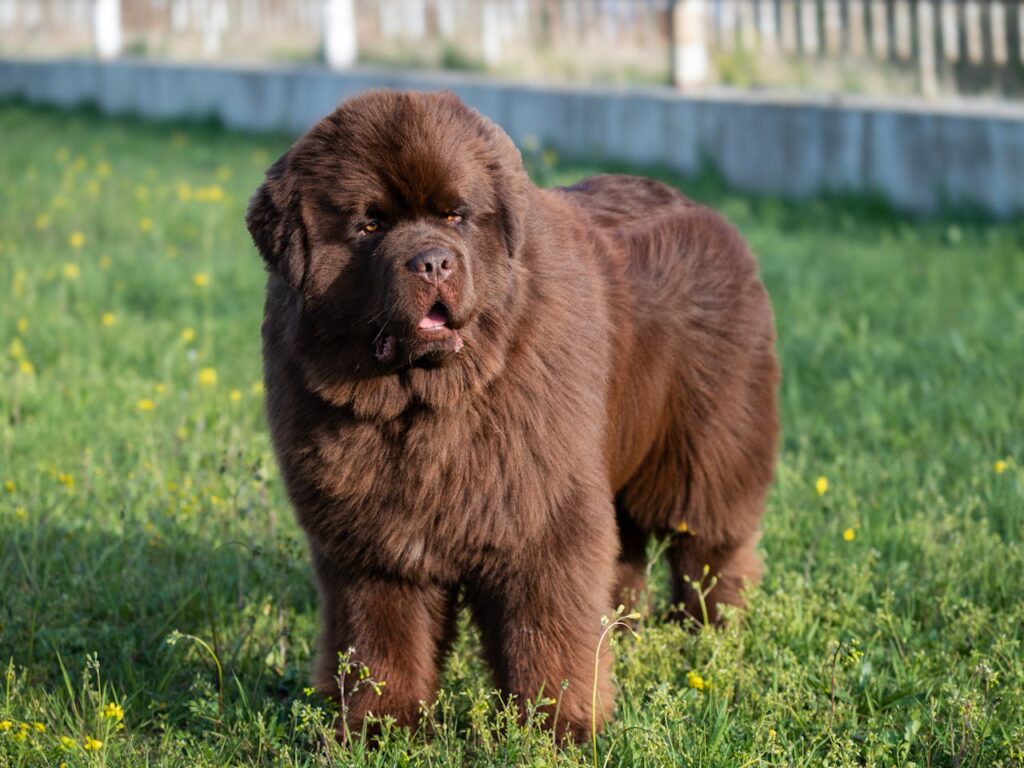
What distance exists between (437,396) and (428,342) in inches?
6.1

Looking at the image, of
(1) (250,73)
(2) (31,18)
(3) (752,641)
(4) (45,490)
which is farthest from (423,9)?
(3) (752,641)

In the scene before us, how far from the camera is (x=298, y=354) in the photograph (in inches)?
137

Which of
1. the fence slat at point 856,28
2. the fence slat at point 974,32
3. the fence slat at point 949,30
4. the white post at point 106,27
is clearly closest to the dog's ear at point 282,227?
the fence slat at point 974,32

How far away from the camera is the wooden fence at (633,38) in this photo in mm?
10805

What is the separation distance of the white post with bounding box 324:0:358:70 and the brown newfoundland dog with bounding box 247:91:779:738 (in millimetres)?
12401

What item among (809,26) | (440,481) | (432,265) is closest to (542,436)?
(440,481)

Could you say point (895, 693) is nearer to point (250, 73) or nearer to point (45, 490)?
point (45, 490)

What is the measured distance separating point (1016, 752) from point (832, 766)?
432mm

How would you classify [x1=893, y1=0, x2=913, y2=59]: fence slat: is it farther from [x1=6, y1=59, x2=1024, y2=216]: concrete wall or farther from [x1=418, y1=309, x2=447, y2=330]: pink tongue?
[x1=418, y1=309, x2=447, y2=330]: pink tongue

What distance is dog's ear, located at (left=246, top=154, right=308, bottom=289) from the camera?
11.3 ft

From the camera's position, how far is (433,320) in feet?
11.0

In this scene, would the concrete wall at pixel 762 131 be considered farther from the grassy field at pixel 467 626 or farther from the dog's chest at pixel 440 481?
the dog's chest at pixel 440 481

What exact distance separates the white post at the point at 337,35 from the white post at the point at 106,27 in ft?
14.8

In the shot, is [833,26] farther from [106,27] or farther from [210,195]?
[106,27]
